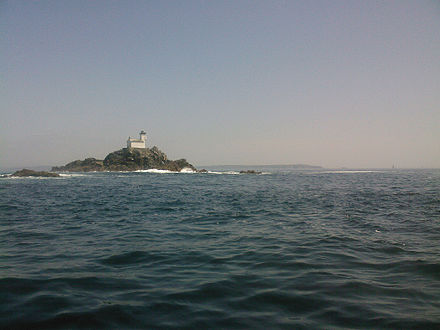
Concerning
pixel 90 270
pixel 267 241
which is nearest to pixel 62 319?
pixel 90 270

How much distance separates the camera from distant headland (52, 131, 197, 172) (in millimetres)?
129875

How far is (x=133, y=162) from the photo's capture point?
130 metres

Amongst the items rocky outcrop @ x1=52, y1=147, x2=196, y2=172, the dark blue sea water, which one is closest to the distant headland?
rocky outcrop @ x1=52, y1=147, x2=196, y2=172

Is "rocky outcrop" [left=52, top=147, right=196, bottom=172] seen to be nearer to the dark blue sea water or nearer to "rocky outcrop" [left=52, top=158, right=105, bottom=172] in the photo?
"rocky outcrop" [left=52, top=158, right=105, bottom=172]

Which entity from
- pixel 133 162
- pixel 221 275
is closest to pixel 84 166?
pixel 133 162

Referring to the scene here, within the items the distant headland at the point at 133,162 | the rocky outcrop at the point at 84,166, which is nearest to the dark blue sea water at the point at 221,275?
the distant headland at the point at 133,162

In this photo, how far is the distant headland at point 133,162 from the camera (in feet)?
426

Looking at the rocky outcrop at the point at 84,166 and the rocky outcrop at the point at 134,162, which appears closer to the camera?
the rocky outcrop at the point at 134,162

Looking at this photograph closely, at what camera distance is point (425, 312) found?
505cm

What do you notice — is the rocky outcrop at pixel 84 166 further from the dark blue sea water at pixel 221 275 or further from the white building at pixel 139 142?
the dark blue sea water at pixel 221 275

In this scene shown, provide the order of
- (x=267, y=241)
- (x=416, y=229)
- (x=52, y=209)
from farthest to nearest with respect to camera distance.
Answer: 1. (x=52, y=209)
2. (x=416, y=229)
3. (x=267, y=241)

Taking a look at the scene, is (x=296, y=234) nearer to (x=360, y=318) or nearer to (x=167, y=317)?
(x=360, y=318)

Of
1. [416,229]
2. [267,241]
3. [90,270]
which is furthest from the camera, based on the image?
[416,229]

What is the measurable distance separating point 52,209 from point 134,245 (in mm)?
12259
